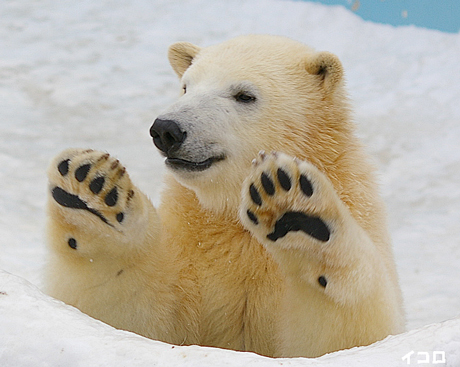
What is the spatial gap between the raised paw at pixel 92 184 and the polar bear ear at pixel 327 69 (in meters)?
0.92

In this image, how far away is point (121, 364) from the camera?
153 cm

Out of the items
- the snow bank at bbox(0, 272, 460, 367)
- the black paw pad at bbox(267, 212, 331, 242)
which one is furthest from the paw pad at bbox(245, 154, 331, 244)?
the snow bank at bbox(0, 272, 460, 367)

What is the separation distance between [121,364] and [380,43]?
7131 mm

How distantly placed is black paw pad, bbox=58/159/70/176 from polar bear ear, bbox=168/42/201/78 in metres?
1.05

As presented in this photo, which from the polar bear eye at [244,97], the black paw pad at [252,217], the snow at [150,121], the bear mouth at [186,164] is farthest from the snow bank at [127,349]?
the polar bear eye at [244,97]

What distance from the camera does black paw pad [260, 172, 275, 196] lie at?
70.1 inches

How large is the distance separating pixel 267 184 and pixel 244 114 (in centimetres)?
63

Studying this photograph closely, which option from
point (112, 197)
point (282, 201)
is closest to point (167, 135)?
point (112, 197)

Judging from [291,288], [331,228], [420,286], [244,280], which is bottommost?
[420,286]

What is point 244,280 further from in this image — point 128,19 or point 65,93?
point 128,19

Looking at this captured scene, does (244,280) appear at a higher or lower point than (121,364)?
lower

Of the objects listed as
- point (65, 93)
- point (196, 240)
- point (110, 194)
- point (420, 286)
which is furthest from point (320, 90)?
point (65, 93)

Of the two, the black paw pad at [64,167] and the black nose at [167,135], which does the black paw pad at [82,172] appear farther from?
the black nose at [167,135]

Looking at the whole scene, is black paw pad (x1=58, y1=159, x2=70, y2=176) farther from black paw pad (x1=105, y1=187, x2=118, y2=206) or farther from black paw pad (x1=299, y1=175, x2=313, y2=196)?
black paw pad (x1=299, y1=175, x2=313, y2=196)
